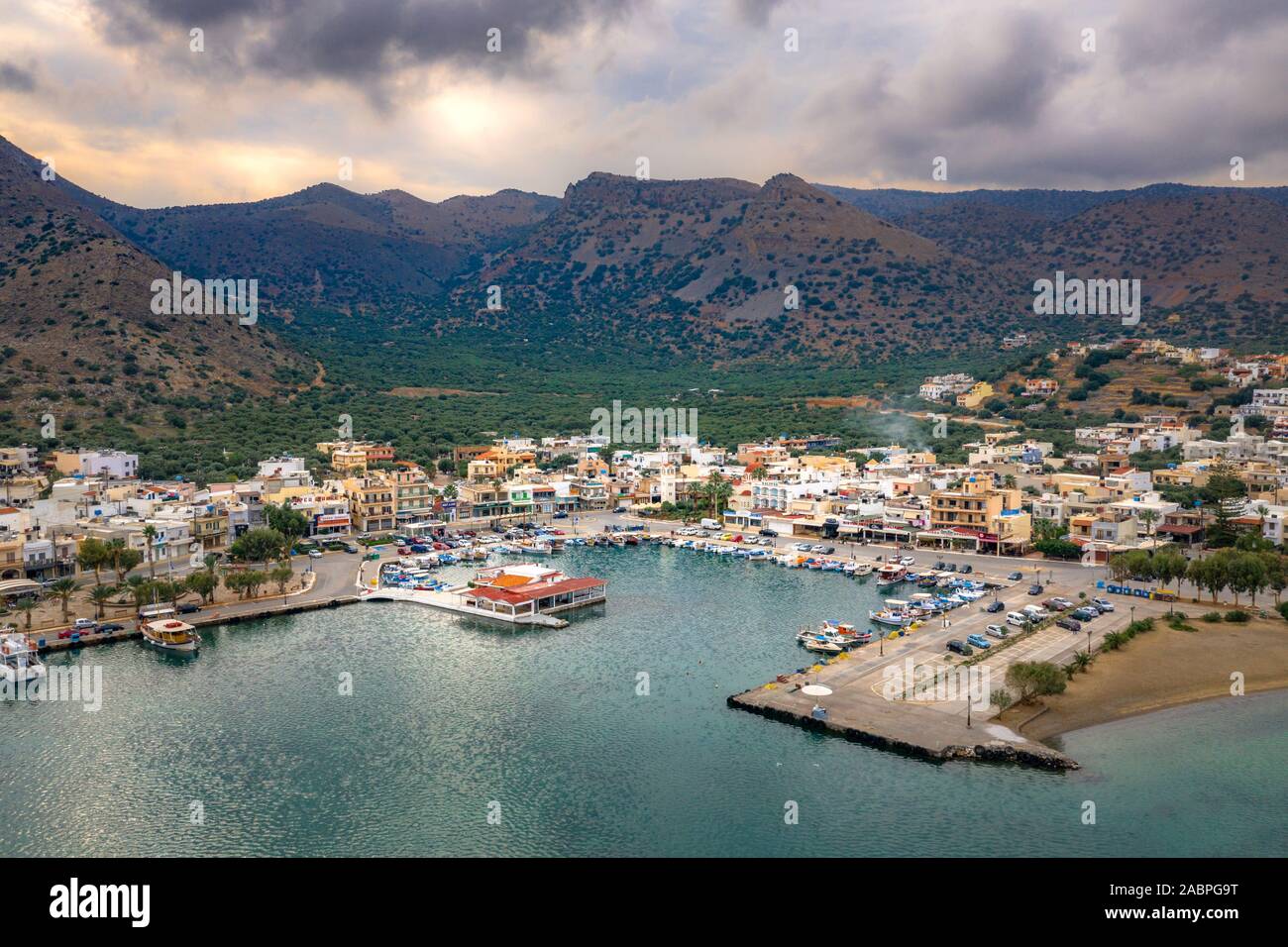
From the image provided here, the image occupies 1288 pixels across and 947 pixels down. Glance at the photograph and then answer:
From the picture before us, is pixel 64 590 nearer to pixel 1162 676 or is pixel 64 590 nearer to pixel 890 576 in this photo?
pixel 890 576

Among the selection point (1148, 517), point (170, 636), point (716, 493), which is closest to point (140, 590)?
point (170, 636)

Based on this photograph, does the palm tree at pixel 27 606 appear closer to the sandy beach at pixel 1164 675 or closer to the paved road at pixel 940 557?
the paved road at pixel 940 557

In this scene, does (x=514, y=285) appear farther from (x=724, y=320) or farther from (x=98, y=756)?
(x=98, y=756)

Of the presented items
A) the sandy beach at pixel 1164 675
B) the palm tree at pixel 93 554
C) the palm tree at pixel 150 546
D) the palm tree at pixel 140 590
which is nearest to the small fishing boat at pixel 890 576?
the sandy beach at pixel 1164 675

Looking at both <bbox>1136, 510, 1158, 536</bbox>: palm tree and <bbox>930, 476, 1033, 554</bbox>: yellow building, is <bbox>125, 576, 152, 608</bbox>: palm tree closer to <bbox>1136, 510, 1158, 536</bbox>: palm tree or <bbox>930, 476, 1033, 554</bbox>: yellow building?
<bbox>930, 476, 1033, 554</bbox>: yellow building

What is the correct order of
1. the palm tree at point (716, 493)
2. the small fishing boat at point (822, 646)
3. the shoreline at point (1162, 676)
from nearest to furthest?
the shoreline at point (1162, 676) < the small fishing boat at point (822, 646) < the palm tree at point (716, 493)

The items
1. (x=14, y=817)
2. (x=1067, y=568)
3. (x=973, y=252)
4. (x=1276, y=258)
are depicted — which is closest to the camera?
(x=14, y=817)

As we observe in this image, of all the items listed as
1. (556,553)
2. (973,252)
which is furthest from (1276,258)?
(556,553)

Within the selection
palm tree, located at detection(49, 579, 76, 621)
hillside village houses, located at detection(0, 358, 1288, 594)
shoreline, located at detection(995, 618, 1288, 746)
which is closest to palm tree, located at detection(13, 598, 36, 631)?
palm tree, located at detection(49, 579, 76, 621)
